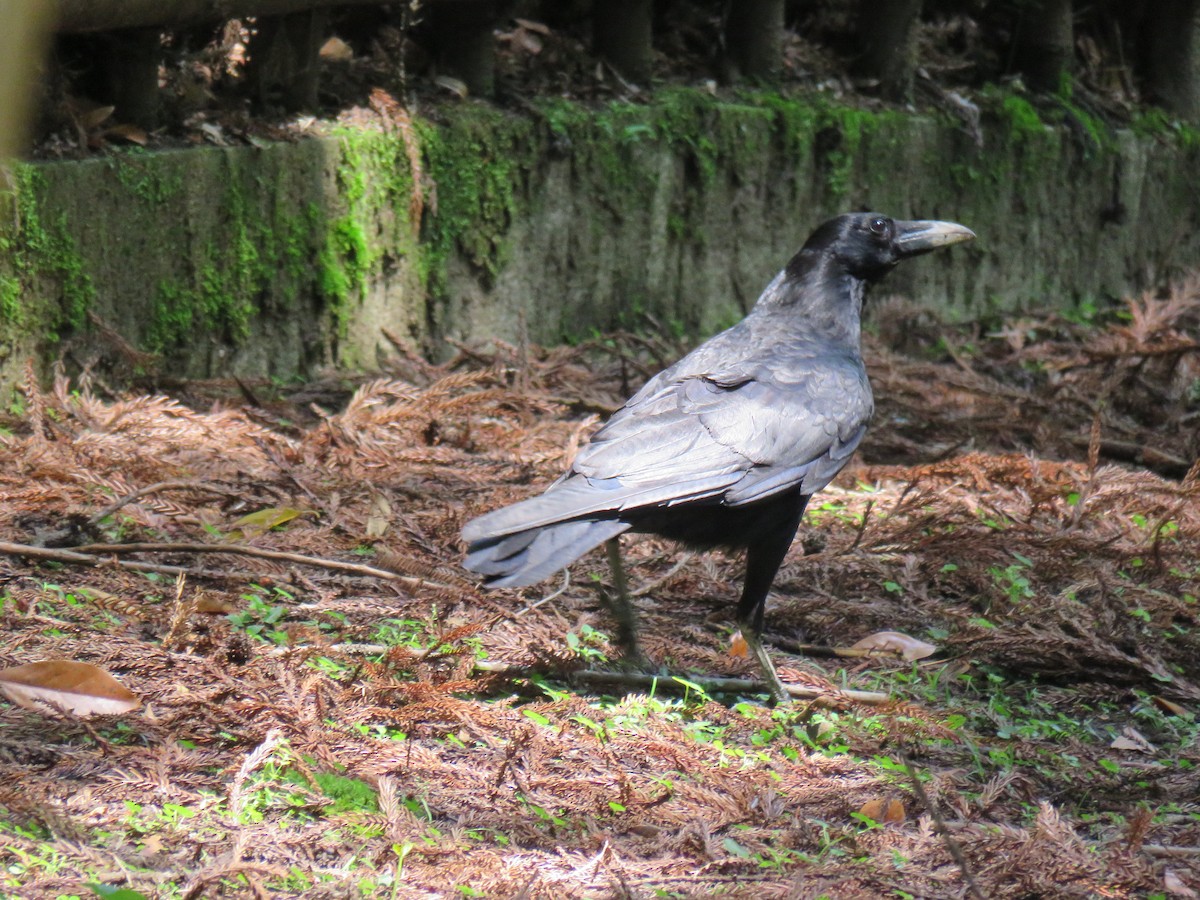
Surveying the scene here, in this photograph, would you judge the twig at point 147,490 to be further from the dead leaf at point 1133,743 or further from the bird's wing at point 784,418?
the dead leaf at point 1133,743

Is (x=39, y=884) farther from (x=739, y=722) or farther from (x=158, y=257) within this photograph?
(x=158, y=257)

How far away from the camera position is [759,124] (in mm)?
7805

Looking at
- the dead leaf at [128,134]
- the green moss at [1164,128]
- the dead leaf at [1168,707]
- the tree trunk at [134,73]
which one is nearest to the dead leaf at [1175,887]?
the dead leaf at [1168,707]

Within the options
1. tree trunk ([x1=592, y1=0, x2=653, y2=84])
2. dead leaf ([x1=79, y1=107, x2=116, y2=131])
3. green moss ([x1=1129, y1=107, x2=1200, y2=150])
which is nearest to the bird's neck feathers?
dead leaf ([x1=79, y1=107, x2=116, y2=131])

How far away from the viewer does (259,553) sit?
3.96m

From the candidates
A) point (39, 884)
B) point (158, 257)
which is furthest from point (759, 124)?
point (39, 884)

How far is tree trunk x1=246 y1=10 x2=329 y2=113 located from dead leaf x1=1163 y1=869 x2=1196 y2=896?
4727 millimetres

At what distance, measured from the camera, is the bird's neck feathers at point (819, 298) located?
15.8 ft

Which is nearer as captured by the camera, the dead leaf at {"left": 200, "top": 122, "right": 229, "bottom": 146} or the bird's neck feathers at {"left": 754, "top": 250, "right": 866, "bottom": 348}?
the bird's neck feathers at {"left": 754, "top": 250, "right": 866, "bottom": 348}

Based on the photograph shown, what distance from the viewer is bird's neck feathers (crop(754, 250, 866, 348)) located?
15.8ft

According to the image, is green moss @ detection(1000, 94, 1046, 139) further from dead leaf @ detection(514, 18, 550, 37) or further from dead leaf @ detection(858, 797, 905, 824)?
dead leaf @ detection(858, 797, 905, 824)

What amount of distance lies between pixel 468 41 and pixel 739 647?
149 inches

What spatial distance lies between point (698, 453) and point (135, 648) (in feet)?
5.00

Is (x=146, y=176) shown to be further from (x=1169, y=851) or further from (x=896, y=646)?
(x=1169, y=851)
